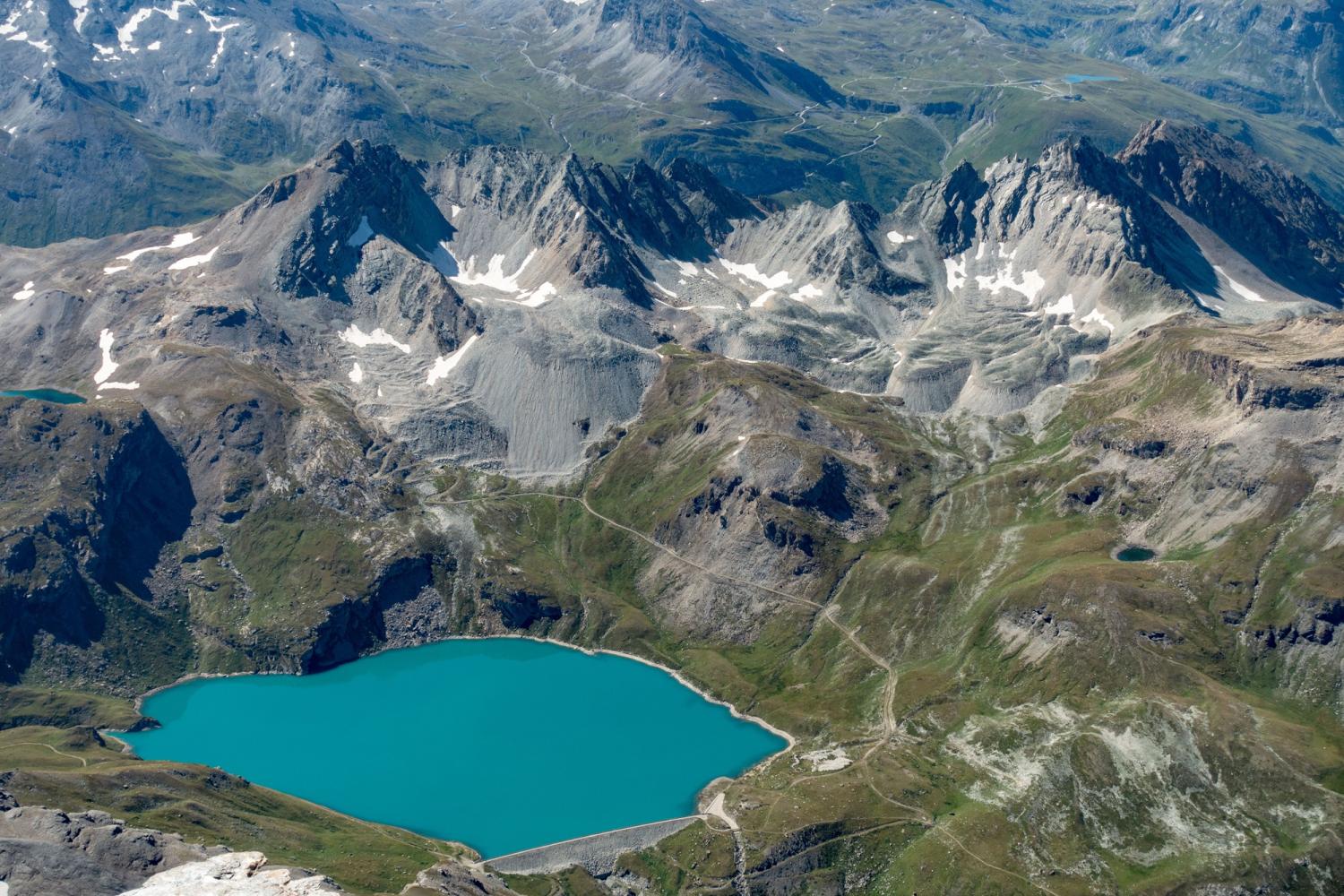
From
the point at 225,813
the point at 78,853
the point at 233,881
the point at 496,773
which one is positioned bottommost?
the point at 496,773

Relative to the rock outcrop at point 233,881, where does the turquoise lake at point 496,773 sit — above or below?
below

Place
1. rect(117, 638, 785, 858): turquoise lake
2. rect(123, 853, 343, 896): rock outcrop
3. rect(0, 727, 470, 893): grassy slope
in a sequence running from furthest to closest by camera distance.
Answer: rect(117, 638, 785, 858): turquoise lake, rect(0, 727, 470, 893): grassy slope, rect(123, 853, 343, 896): rock outcrop

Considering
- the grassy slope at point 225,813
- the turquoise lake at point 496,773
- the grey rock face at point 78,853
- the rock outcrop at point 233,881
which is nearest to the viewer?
the rock outcrop at point 233,881

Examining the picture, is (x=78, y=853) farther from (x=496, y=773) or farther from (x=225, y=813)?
(x=496, y=773)

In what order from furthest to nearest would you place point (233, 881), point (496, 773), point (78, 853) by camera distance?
point (496, 773) → point (78, 853) → point (233, 881)

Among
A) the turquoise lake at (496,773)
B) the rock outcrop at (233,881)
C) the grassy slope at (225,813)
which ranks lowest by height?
the turquoise lake at (496,773)

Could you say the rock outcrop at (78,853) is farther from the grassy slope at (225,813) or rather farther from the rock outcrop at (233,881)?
the grassy slope at (225,813)

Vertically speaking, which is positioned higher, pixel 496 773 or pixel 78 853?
pixel 78 853

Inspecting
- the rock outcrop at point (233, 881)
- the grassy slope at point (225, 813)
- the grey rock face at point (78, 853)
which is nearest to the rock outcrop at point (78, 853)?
the grey rock face at point (78, 853)

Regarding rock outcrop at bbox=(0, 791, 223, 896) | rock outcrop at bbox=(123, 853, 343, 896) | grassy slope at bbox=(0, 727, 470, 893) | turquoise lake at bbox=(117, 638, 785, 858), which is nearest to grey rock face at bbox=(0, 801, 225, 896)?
rock outcrop at bbox=(0, 791, 223, 896)

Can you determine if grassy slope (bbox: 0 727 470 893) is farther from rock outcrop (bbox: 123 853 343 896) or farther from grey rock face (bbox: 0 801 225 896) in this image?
rock outcrop (bbox: 123 853 343 896)

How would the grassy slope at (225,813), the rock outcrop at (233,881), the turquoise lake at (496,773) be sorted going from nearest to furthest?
the rock outcrop at (233,881) < the grassy slope at (225,813) < the turquoise lake at (496,773)

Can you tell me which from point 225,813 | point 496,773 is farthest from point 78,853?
point 496,773
